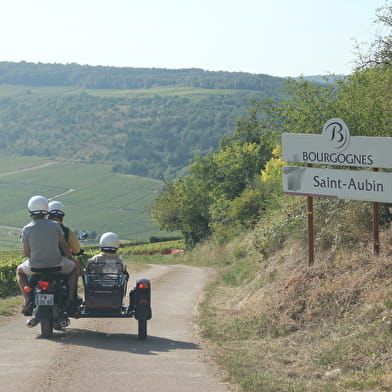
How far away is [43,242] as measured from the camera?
10.3 meters

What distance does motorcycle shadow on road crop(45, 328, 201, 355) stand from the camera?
384 inches

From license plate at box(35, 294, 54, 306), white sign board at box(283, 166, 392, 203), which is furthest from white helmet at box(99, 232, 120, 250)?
white sign board at box(283, 166, 392, 203)

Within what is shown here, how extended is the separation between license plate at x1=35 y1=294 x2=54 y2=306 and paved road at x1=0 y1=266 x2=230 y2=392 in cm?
57

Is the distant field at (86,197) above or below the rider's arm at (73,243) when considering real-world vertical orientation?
below

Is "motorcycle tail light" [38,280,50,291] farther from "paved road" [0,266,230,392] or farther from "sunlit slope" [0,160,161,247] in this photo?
"sunlit slope" [0,160,161,247]

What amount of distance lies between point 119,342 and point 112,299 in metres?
0.68

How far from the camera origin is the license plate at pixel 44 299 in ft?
32.6

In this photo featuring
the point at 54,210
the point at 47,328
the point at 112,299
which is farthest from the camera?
the point at 54,210

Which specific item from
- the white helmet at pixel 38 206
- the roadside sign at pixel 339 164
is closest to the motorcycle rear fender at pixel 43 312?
the white helmet at pixel 38 206

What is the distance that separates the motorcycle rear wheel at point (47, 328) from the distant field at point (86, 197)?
376ft

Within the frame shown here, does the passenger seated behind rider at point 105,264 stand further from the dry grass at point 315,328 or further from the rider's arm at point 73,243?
the dry grass at point 315,328

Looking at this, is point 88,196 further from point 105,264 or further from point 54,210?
point 105,264

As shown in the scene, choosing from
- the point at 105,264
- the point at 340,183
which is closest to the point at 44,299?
the point at 105,264

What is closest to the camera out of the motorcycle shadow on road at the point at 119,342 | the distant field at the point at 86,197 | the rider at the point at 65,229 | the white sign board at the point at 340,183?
the motorcycle shadow on road at the point at 119,342
